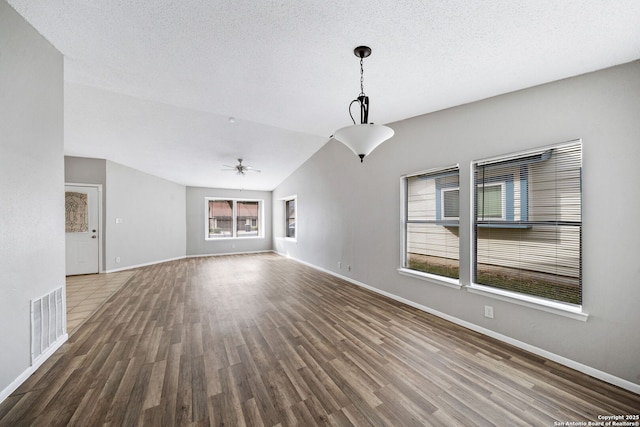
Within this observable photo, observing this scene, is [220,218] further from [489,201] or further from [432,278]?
[489,201]

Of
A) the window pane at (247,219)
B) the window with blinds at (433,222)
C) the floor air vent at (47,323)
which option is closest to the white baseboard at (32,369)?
the floor air vent at (47,323)

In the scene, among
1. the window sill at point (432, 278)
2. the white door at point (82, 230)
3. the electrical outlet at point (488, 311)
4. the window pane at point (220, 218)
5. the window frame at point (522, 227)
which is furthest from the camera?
the window pane at point (220, 218)

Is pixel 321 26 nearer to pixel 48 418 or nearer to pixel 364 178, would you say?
pixel 364 178

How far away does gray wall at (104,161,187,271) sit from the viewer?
5562 millimetres

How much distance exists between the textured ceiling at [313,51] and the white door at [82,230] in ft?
7.73

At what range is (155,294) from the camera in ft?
13.3

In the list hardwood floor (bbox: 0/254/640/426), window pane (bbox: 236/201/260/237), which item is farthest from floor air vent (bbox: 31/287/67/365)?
window pane (bbox: 236/201/260/237)

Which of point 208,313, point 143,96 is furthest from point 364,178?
point 143,96

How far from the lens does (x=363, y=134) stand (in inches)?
76.7

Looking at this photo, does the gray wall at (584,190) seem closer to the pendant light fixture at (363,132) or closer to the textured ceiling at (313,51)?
the textured ceiling at (313,51)

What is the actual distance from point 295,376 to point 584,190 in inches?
118

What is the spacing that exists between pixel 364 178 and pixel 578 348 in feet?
10.8

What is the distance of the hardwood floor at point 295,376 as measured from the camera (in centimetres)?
159

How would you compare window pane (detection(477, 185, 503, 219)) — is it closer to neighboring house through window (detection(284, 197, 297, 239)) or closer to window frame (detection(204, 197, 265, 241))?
neighboring house through window (detection(284, 197, 297, 239))
